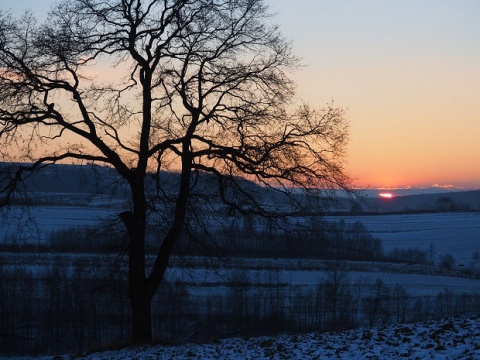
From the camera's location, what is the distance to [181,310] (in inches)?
1537

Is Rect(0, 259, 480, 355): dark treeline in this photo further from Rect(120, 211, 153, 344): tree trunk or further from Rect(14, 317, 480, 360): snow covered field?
Rect(14, 317, 480, 360): snow covered field

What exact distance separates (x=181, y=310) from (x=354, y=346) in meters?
28.4

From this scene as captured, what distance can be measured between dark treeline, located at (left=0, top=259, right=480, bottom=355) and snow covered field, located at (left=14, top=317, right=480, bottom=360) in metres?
16.9

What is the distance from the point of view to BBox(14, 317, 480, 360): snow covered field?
10.6 meters

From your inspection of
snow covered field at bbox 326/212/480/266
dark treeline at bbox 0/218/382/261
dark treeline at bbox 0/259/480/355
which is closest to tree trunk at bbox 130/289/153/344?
dark treeline at bbox 0/218/382/261

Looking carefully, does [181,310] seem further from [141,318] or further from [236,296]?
[141,318]

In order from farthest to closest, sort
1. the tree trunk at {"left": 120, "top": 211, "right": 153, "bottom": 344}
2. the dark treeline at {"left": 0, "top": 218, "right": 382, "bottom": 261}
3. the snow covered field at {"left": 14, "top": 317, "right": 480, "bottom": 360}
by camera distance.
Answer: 1. the dark treeline at {"left": 0, "top": 218, "right": 382, "bottom": 261}
2. the tree trunk at {"left": 120, "top": 211, "right": 153, "bottom": 344}
3. the snow covered field at {"left": 14, "top": 317, "right": 480, "bottom": 360}

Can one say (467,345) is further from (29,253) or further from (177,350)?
(29,253)

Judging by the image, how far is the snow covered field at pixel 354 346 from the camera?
416 inches

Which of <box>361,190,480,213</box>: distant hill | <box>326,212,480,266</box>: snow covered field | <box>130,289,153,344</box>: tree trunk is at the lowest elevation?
<box>326,212,480,266</box>: snow covered field

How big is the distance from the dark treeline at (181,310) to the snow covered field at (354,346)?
16.9 metres

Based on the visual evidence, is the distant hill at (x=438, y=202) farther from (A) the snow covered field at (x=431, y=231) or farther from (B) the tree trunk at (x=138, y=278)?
(B) the tree trunk at (x=138, y=278)

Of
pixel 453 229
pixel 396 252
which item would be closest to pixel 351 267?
pixel 396 252

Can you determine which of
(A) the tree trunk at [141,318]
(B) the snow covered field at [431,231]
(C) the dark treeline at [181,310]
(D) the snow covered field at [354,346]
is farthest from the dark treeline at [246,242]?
(B) the snow covered field at [431,231]
